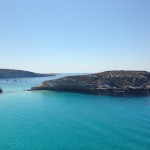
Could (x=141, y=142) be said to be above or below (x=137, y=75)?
below

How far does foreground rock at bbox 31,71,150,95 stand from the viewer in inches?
4136

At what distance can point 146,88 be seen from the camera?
105688 mm

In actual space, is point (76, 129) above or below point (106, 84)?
below

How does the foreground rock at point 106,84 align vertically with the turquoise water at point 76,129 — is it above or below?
above

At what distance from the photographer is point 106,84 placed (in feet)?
360

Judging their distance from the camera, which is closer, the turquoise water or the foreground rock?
the turquoise water

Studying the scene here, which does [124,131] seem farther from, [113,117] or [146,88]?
[146,88]

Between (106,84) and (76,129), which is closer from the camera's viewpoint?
(76,129)

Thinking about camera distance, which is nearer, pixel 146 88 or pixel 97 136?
pixel 97 136

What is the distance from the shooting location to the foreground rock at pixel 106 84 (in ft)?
345

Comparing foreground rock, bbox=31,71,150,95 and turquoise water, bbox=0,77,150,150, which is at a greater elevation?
foreground rock, bbox=31,71,150,95

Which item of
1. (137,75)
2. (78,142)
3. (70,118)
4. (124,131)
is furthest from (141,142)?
(137,75)

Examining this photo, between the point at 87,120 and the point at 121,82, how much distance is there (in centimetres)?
6217

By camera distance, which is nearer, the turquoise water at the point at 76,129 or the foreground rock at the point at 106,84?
→ the turquoise water at the point at 76,129
